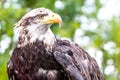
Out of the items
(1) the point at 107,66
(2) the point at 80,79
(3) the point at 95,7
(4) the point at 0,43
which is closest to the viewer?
(2) the point at 80,79

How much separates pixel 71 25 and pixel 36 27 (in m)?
6.26

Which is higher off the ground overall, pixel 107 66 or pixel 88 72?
pixel 107 66

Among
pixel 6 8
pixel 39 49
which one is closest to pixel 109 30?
pixel 6 8

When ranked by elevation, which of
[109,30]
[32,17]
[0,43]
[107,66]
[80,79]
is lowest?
[80,79]

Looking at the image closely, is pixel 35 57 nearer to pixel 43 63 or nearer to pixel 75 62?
pixel 43 63

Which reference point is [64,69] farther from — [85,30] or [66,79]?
[85,30]

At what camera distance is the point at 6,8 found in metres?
14.1

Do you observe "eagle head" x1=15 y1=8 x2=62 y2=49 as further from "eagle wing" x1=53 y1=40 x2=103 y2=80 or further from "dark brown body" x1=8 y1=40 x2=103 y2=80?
"eagle wing" x1=53 y1=40 x2=103 y2=80

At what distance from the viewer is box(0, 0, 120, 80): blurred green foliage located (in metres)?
13.9

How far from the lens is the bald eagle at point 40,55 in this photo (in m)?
10.5

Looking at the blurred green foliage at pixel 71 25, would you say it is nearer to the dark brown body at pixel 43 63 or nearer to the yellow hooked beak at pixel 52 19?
the dark brown body at pixel 43 63

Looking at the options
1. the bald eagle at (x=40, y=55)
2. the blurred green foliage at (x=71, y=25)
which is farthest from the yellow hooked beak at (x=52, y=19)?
the blurred green foliage at (x=71, y=25)

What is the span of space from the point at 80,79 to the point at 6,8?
420 centimetres

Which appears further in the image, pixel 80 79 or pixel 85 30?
pixel 85 30
